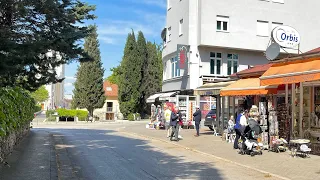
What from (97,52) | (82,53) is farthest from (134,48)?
(82,53)

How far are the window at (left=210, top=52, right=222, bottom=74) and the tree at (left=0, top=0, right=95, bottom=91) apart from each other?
61.5 feet

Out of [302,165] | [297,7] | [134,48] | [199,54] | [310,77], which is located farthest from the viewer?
[134,48]

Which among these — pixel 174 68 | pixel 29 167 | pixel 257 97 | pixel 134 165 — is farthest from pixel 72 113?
pixel 29 167

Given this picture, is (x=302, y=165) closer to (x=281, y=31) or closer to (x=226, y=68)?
(x=281, y=31)

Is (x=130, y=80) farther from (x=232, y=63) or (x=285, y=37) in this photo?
(x=285, y=37)

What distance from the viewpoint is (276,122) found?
1489 cm

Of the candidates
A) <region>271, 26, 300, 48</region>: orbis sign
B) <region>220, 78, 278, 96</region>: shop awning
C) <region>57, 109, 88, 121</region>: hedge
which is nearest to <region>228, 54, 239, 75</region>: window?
<region>220, 78, 278, 96</region>: shop awning

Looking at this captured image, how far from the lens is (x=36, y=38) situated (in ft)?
40.9

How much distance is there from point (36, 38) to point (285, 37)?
979 cm

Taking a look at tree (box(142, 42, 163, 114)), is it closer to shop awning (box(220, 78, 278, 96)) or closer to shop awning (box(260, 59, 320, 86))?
shop awning (box(220, 78, 278, 96))

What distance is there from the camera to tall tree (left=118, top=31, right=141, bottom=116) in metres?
54.7

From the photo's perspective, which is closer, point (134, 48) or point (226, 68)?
point (226, 68)

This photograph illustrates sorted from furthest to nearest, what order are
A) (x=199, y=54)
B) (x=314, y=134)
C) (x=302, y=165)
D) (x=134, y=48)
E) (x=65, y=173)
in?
(x=134, y=48), (x=199, y=54), (x=314, y=134), (x=302, y=165), (x=65, y=173)

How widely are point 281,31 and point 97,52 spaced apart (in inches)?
1775
